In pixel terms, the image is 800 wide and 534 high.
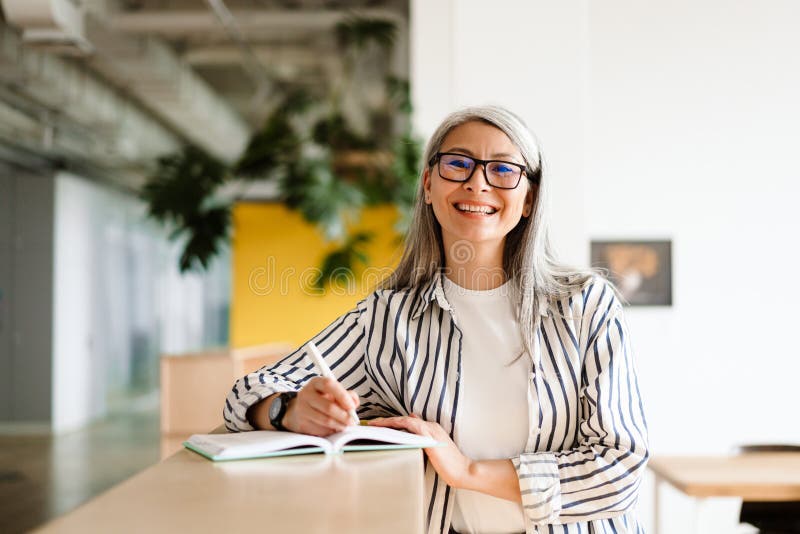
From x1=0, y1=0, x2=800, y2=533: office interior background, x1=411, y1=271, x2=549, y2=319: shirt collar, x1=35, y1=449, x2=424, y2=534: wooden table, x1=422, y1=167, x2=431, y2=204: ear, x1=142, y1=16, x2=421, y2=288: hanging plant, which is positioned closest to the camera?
x1=35, y1=449, x2=424, y2=534: wooden table

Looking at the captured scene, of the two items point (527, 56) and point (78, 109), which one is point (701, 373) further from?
point (78, 109)

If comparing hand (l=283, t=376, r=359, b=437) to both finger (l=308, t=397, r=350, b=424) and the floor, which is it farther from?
the floor

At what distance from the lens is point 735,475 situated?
120 inches

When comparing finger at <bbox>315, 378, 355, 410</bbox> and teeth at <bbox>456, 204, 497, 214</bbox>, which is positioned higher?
teeth at <bbox>456, 204, 497, 214</bbox>

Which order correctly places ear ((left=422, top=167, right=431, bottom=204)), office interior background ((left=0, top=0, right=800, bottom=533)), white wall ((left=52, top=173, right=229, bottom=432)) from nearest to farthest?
1. ear ((left=422, top=167, right=431, bottom=204))
2. office interior background ((left=0, top=0, right=800, bottom=533))
3. white wall ((left=52, top=173, right=229, bottom=432))

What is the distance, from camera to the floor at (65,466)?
5.97 m

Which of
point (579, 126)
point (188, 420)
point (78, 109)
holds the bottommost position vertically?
point (188, 420)

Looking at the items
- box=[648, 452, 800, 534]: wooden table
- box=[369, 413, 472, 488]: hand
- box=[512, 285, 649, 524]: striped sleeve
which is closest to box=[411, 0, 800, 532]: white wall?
box=[648, 452, 800, 534]: wooden table

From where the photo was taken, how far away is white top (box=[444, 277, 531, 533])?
1570 millimetres

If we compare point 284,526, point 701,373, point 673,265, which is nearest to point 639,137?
point 673,265

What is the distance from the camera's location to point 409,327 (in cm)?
169

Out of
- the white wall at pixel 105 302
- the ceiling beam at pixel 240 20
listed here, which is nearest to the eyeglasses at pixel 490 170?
the ceiling beam at pixel 240 20

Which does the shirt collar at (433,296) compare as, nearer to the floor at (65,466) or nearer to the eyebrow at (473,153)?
the eyebrow at (473,153)

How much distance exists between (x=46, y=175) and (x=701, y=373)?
8.49 meters
